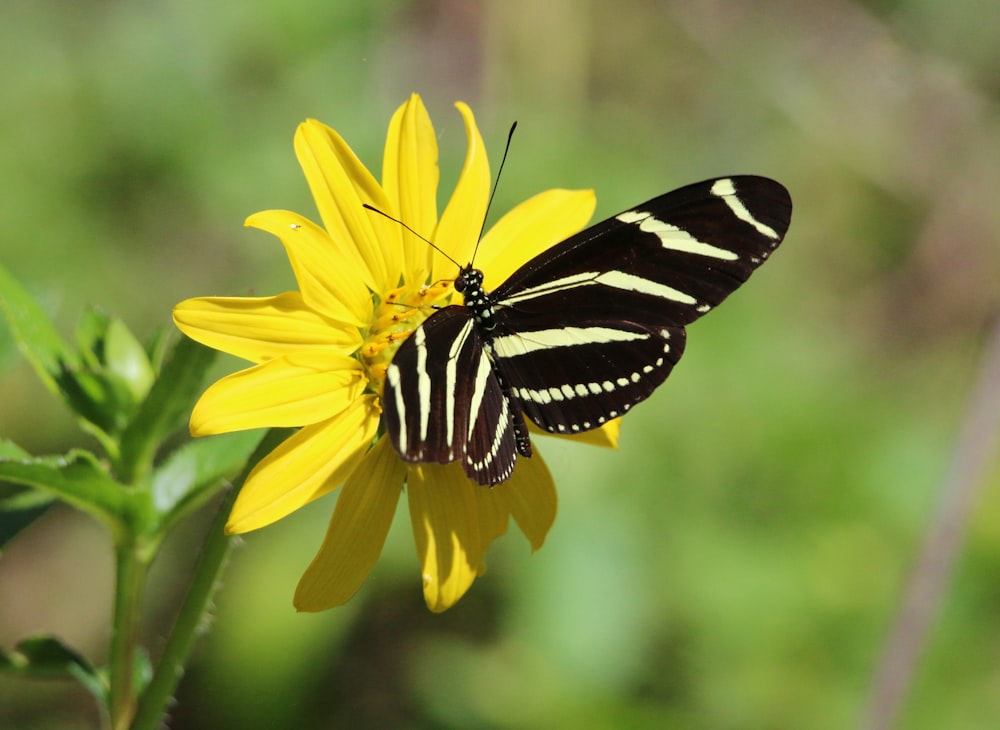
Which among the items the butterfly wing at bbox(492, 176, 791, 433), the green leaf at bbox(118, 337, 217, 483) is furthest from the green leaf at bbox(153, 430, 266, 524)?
the butterfly wing at bbox(492, 176, 791, 433)

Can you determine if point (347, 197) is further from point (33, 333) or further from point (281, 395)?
point (33, 333)

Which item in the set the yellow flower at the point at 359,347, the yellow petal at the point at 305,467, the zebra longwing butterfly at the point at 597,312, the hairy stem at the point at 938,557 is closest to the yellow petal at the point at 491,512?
the yellow flower at the point at 359,347

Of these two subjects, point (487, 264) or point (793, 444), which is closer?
point (487, 264)

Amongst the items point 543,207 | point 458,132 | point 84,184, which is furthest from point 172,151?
point 543,207

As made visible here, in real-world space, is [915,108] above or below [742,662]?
above

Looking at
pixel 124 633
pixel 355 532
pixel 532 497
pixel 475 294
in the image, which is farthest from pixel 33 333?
pixel 532 497

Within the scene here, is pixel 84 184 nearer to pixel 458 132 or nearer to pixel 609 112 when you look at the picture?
pixel 458 132
